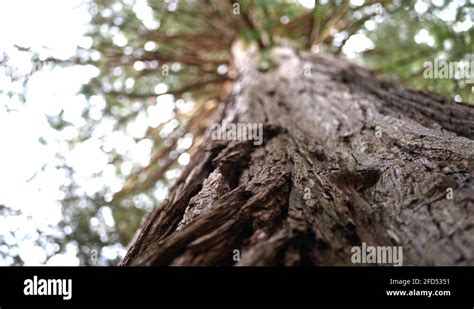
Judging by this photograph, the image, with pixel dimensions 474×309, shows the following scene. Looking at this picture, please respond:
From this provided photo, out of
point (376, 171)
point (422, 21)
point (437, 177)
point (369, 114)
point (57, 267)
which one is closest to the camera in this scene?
point (57, 267)

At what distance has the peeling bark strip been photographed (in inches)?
48.7

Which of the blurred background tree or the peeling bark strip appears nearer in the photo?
the peeling bark strip

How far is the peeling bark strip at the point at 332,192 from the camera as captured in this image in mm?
1236

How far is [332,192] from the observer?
1.57 m

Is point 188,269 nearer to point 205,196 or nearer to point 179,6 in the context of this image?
point 205,196

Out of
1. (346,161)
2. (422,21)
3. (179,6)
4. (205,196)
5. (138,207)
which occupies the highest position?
(179,6)

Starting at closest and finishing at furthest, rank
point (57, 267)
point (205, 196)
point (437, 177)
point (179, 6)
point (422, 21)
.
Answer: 1. point (57, 267)
2. point (437, 177)
3. point (205, 196)
4. point (422, 21)
5. point (179, 6)

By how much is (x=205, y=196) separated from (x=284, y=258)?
26.9 inches

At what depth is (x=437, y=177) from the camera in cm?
145

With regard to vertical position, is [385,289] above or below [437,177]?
below

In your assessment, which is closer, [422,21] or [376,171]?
[376,171]

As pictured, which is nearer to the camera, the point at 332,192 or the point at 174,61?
the point at 332,192

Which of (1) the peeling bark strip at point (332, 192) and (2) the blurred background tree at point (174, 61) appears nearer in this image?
(1) the peeling bark strip at point (332, 192)

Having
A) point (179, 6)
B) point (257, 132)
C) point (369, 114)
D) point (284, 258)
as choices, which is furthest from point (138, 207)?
point (284, 258)
